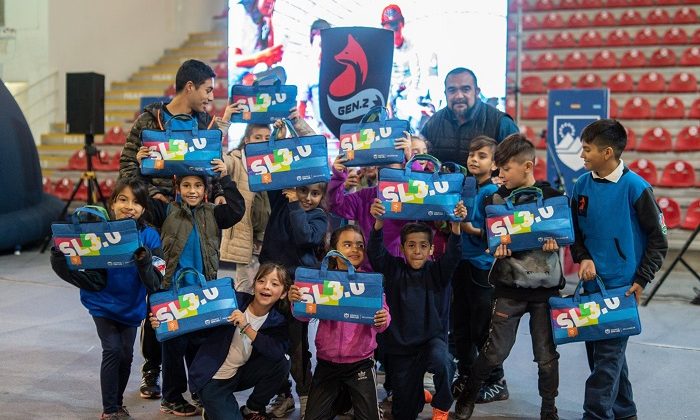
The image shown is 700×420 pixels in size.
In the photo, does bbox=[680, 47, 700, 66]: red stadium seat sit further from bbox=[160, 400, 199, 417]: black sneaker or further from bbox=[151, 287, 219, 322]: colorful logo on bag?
bbox=[151, 287, 219, 322]: colorful logo on bag

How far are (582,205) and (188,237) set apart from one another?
1.74m

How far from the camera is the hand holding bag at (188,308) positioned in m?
3.15

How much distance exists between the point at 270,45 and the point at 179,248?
16.9ft

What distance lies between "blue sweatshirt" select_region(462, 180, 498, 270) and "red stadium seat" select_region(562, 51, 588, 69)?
324 inches

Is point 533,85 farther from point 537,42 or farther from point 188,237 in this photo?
point 188,237

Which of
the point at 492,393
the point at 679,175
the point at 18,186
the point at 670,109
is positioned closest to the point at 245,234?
the point at 492,393

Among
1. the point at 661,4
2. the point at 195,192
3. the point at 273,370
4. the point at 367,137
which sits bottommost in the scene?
the point at 273,370

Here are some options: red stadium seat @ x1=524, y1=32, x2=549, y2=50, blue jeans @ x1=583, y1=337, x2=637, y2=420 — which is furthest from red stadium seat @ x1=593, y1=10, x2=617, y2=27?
blue jeans @ x1=583, y1=337, x2=637, y2=420

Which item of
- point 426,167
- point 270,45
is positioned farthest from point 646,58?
point 426,167

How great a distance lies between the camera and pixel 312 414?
3301mm

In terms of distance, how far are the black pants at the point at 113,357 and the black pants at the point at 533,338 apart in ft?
5.07

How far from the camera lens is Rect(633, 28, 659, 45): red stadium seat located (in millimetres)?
11469

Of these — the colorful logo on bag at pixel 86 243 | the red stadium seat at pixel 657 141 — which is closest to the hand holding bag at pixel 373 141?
the colorful logo on bag at pixel 86 243

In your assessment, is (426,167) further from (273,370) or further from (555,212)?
(273,370)
